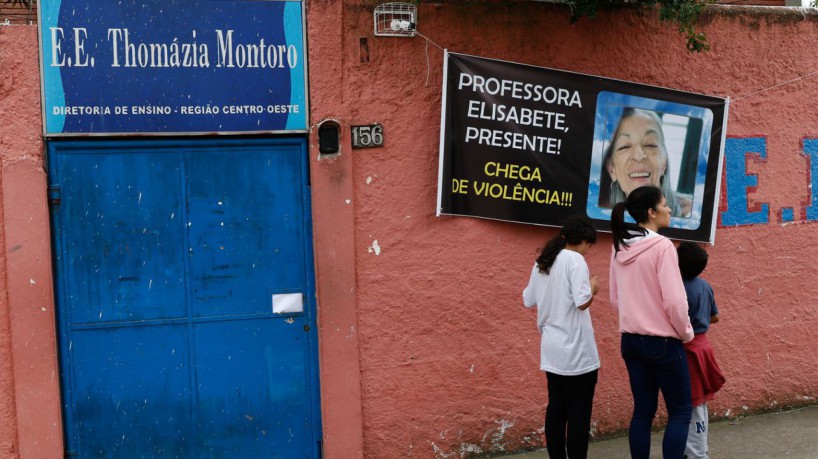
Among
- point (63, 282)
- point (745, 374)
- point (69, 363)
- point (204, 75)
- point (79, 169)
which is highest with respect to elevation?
point (204, 75)

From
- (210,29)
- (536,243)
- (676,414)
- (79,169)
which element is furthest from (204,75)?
(676,414)

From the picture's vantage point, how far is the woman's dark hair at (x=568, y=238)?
489 cm

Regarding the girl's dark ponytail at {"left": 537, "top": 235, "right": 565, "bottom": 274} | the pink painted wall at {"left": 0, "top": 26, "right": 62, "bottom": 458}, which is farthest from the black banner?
the pink painted wall at {"left": 0, "top": 26, "right": 62, "bottom": 458}

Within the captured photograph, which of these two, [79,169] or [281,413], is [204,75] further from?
[281,413]

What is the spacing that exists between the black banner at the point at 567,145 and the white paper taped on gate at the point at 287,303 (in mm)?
1087

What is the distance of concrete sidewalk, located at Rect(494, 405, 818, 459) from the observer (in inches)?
225

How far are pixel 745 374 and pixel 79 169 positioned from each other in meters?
4.87

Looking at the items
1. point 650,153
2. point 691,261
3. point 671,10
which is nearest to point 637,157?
point 650,153

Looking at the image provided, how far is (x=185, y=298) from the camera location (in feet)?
17.7

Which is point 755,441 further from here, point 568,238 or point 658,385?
point 568,238

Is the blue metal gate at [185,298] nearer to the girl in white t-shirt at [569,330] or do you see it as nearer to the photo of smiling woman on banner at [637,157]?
the girl in white t-shirt at [569,330]

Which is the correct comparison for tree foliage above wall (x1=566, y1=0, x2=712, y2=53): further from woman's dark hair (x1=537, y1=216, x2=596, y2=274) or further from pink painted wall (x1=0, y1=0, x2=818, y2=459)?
woman's dark hair (x1=537, y1=216, x2=596, y2=274)

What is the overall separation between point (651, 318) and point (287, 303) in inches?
88.0

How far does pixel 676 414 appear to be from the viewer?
15.6ft
